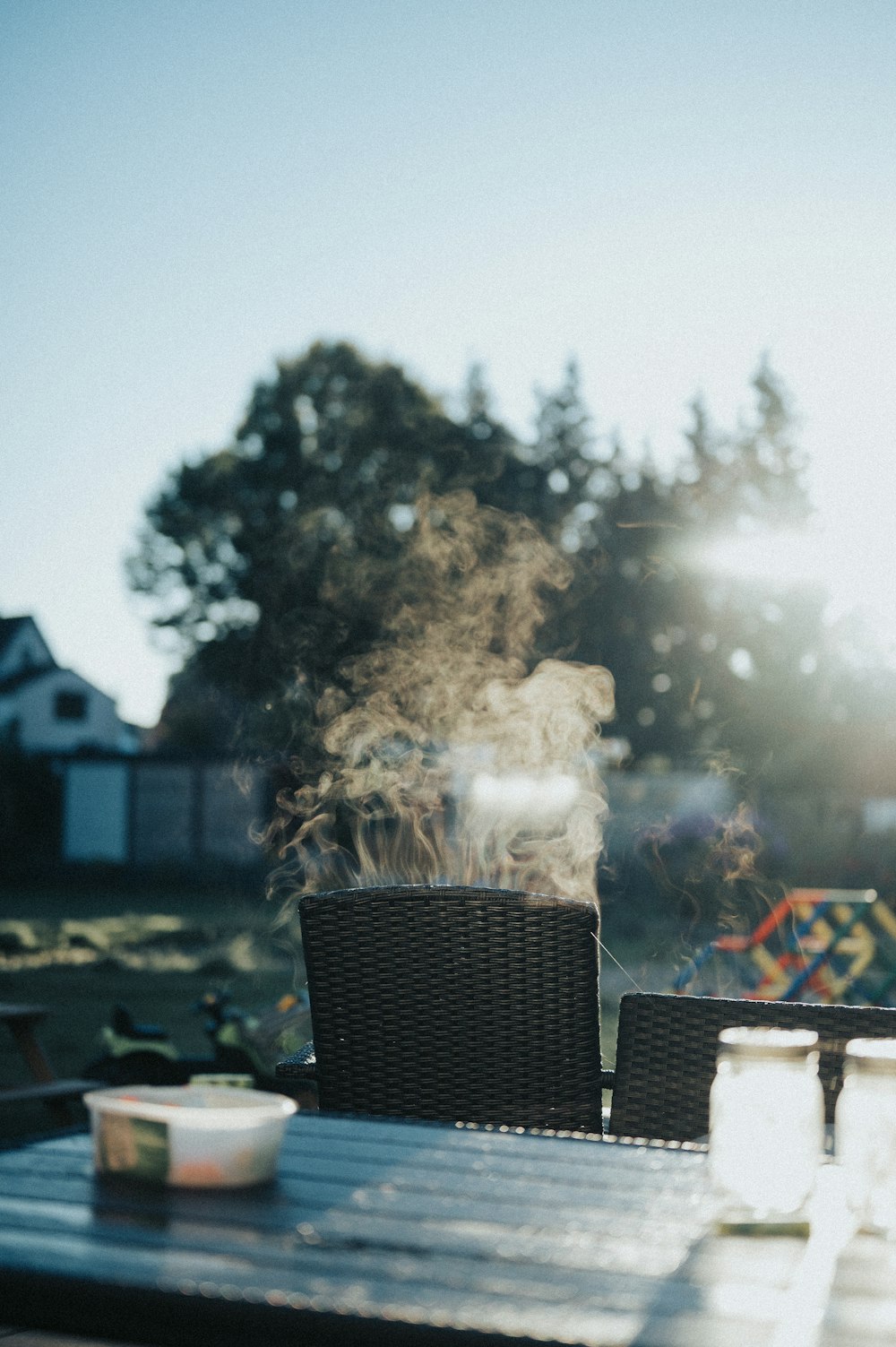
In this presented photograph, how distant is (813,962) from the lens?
22.3 ft

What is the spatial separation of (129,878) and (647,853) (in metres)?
7.61

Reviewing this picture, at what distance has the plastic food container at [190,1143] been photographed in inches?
49.6

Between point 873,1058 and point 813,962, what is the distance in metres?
5.83

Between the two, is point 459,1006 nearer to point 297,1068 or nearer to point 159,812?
point 297,1068

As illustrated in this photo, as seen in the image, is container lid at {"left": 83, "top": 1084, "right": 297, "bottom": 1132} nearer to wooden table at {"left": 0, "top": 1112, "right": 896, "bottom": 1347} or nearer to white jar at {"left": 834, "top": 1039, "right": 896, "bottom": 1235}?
wooden table at {"left": 0, "top": 1112, "right": 896, "bottom": 1347}

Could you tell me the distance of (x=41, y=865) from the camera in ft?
68.3

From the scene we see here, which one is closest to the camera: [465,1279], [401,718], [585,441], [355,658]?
[465,1279]

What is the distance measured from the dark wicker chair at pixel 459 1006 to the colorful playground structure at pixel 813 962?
3.86 m

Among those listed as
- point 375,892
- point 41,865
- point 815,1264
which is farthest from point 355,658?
point 815,1264

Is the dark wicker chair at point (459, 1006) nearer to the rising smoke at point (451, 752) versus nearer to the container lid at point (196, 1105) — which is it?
the container lid at point (196, 1105)

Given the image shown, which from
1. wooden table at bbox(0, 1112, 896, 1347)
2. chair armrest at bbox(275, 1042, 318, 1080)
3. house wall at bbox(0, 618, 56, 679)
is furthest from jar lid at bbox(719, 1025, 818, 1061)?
house wall at bbox(0, 618, 56, 679)

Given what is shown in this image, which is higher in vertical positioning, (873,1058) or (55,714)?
(55,714)

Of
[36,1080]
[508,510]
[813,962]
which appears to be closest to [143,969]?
[813,962]

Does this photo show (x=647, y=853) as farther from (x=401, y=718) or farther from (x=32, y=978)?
(x=32, y=978)
